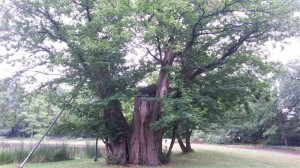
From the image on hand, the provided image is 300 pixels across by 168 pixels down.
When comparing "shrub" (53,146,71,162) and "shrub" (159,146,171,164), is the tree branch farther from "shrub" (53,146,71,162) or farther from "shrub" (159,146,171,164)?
"shrub" (53,146,71,162)

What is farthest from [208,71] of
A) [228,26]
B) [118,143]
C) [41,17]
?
[41,17]

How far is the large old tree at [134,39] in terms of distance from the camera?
11891 millimetres

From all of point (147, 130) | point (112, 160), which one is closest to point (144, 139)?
point (147, 130)

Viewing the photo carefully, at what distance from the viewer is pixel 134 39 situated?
13.0 m

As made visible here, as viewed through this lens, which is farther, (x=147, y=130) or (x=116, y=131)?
(x=147, y=130)

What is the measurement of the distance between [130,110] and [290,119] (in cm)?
1681

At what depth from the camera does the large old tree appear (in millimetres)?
11891

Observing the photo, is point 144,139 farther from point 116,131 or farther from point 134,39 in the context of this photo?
point 134,39

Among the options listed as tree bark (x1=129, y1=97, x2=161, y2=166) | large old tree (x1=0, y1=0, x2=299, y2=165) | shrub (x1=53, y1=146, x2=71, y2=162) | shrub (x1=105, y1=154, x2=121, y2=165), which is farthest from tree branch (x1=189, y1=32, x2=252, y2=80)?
shrub (x1=53, y1=146, x2=71, y2=162)

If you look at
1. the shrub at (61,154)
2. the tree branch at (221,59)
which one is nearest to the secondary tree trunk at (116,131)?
the tree branch at (221,59)

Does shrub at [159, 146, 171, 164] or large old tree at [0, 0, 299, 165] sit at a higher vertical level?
large old tree at [0, 0, 299, 165]

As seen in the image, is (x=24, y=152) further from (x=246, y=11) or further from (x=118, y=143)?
Result: (x=246, y=11)

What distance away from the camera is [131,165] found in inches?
572

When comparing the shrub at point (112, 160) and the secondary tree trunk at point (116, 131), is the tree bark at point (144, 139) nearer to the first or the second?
the secondary tree trunk at point (116, 131)
